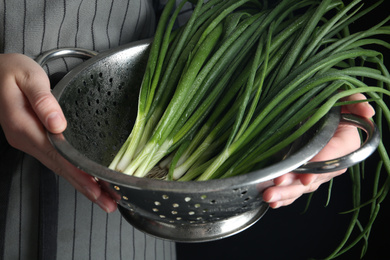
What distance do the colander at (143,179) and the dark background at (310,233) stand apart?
40cm

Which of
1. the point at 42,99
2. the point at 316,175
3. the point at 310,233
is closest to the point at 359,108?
the point at 316,175

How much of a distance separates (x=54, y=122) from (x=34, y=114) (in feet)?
0.27

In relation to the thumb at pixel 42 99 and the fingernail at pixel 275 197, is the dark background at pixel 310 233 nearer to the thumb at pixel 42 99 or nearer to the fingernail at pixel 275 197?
the fingernail at pixel 275 197

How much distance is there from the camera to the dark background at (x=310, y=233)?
3.19 feet

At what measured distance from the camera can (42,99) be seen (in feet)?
1.83

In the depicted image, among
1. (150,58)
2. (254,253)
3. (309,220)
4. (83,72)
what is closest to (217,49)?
(150,58)

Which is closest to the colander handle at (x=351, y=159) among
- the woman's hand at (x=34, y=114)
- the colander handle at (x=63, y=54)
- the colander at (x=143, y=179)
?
the colander at (x=143, y=179)

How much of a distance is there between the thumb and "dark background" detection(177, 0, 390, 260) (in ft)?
1.94

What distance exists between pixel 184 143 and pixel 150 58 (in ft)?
0.52

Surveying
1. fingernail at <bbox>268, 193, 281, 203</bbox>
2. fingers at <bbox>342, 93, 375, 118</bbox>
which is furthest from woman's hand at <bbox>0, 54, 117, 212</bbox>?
fingers at <bbox>342, 93, 375, 118</bbox>

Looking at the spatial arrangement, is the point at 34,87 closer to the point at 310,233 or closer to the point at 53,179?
the point at 53,179

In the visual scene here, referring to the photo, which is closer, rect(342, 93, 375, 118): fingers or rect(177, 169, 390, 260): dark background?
rect(342, 93, 375, 118): fingers

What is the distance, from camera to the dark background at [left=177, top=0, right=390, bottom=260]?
971mm

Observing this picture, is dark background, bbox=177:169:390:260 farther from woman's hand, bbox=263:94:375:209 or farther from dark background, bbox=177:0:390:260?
woman's hand, bbox=263:94:375:209
